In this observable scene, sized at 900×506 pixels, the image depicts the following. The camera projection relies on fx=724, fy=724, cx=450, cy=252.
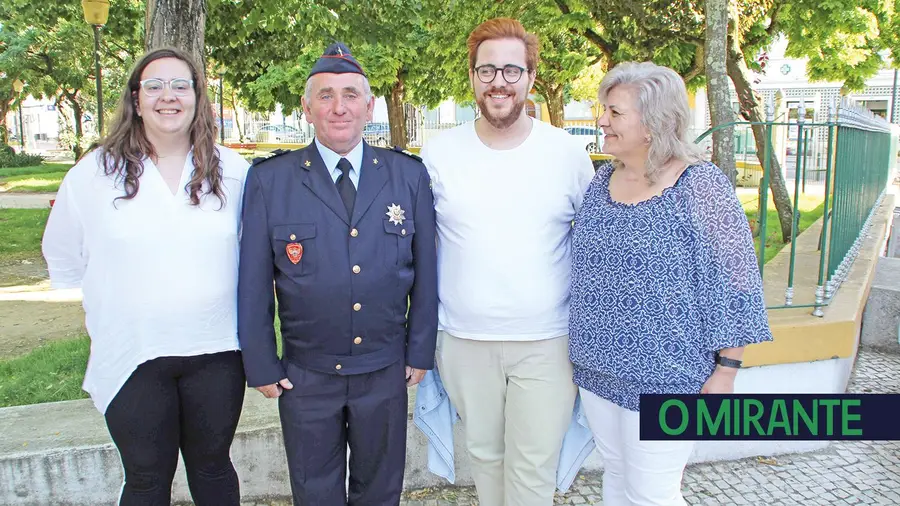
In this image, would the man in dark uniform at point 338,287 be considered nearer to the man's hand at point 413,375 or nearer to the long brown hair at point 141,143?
the man's hand at point 413,375

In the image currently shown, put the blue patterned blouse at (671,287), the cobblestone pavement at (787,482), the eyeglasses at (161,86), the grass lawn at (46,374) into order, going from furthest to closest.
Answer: the grass lawn at (46,374) → the cobblestone pavement at (787,482) → the eyeglasses at (161,86) → the blue patterned blouse at (671,287)

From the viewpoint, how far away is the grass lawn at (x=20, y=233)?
10516 mm

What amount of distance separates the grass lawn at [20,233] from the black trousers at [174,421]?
8828 millimetres

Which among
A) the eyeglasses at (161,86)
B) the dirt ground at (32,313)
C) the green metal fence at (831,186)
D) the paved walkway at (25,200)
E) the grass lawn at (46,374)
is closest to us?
the eyeglasses at (161,86)

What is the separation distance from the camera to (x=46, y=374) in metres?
4.72

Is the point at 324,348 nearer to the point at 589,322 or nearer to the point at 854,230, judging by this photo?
the point at 589,322

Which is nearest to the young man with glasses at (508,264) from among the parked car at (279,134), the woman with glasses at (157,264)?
the woman with glasses at (157,264)

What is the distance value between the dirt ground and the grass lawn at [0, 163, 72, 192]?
10642mm

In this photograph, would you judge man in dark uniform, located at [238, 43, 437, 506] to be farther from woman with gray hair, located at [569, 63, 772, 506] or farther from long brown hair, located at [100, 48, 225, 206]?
woman with gray hair, located at [569, 63, 772, 506]

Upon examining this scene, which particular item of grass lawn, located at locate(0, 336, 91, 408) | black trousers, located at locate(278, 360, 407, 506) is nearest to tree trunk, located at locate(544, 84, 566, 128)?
grass lawn, located at locate(0, 336, 91, 408)

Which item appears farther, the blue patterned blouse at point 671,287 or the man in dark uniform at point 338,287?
the man in dark uniform at point 338,287

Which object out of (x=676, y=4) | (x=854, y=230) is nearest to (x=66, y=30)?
(x=676, y=4)

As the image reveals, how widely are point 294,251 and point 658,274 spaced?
47.6 inches

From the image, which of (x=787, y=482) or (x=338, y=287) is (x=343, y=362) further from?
(x=787, y=482)
